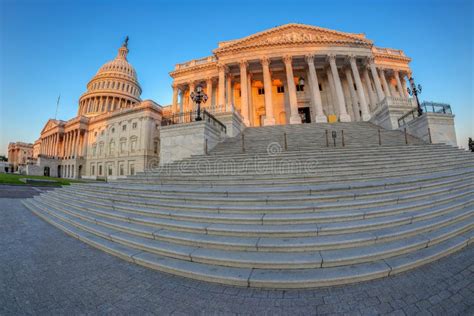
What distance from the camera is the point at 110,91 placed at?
64625 mm

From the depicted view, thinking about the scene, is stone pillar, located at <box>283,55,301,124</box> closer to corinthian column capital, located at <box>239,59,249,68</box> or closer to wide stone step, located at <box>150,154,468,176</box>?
corinthian column capital, located at <box>239,59,249,68</box>

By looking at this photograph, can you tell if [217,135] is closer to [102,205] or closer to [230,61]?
[102,205]

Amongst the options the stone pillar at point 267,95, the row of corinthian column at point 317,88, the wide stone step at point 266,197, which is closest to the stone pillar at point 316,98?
the row of corinthian column at point 317,88

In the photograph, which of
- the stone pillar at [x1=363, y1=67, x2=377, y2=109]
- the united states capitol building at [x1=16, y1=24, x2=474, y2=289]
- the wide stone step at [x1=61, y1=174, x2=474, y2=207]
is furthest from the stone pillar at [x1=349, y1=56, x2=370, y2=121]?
the wide stone step at [x1=61, y1=174, x2=474, y2=207]

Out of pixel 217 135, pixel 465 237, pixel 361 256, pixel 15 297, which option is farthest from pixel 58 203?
pixel 465 237

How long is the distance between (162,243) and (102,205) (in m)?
4.33

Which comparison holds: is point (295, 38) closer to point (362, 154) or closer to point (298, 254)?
point (362, 154)

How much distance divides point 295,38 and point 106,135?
49.3m

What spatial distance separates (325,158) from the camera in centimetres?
830

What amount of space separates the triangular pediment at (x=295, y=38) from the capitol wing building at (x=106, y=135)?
2676cm

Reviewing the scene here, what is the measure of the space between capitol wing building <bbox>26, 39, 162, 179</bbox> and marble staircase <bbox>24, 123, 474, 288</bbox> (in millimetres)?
36690

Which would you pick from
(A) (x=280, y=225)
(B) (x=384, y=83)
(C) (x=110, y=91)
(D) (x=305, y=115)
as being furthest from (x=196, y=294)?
(C) (x=110, y=91)

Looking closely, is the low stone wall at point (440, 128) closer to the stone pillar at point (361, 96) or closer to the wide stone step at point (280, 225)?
the stone pillar at point (361, 96)

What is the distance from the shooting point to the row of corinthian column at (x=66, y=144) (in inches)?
2088
